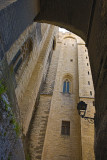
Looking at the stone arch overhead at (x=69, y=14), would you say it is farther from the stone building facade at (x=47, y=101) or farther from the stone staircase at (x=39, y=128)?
the stone staircase at (x=39, y=128)

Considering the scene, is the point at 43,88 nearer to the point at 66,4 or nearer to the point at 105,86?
the point at 66,4

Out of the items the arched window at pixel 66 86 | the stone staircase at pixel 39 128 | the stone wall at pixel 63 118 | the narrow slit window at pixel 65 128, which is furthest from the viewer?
the arched window at pixel 66 86

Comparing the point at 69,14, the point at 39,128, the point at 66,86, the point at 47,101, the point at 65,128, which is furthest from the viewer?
the point at 66,86

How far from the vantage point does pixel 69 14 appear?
5.37 metres

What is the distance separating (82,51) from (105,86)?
1250 centimetres

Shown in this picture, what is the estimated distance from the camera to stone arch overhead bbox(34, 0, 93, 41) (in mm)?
4683

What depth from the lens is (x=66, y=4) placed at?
5.21m

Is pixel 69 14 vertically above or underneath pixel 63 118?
above

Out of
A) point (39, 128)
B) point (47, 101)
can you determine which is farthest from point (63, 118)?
Result: point (39, 128)

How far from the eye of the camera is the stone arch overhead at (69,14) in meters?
4.68

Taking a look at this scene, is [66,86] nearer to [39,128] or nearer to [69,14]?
[39,128]

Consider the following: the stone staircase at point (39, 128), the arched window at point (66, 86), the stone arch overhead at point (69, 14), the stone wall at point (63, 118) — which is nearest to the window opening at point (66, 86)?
the arched window at point (66, 86)

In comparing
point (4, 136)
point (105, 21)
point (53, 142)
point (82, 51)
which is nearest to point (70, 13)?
point (105, 21)

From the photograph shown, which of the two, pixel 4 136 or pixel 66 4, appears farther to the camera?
pixel 66 4
